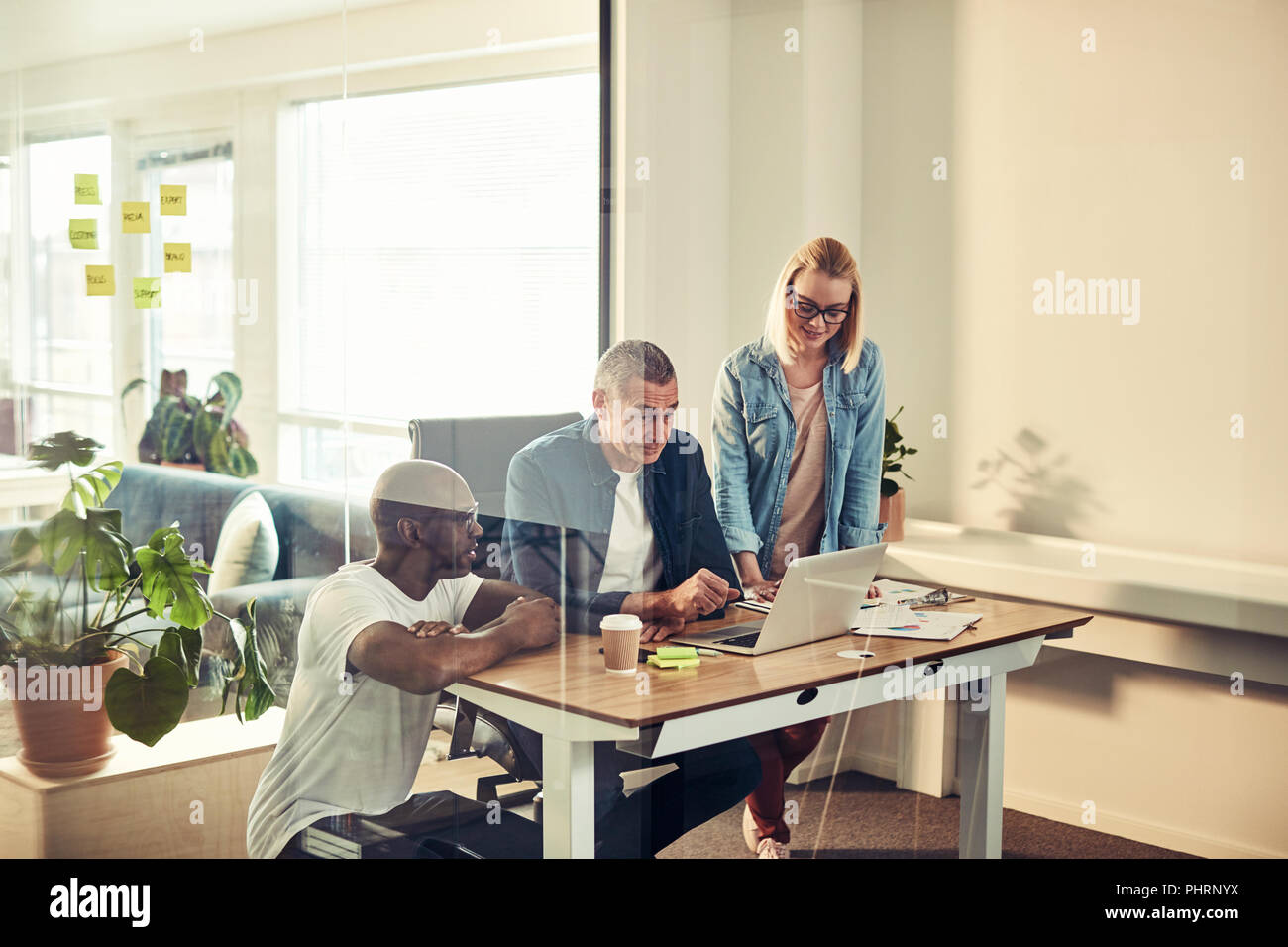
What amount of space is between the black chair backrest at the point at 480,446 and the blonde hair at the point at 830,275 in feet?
1.68

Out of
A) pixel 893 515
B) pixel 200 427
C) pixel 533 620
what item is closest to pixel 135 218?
pixel 200 427

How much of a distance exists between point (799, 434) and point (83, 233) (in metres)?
1.42

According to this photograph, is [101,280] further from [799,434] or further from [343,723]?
[799,434]

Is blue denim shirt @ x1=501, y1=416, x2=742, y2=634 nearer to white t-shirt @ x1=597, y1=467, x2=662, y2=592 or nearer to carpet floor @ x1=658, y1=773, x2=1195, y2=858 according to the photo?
white t-shirt @ x1=597, y1=467, x2=662, y2=592

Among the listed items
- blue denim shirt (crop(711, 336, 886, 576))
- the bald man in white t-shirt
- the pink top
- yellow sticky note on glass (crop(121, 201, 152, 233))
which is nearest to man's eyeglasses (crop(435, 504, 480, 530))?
the bald man in white t-shirt

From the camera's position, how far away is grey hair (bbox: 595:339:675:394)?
231cm

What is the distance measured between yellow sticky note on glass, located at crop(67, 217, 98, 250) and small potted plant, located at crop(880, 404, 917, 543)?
5.15ft
